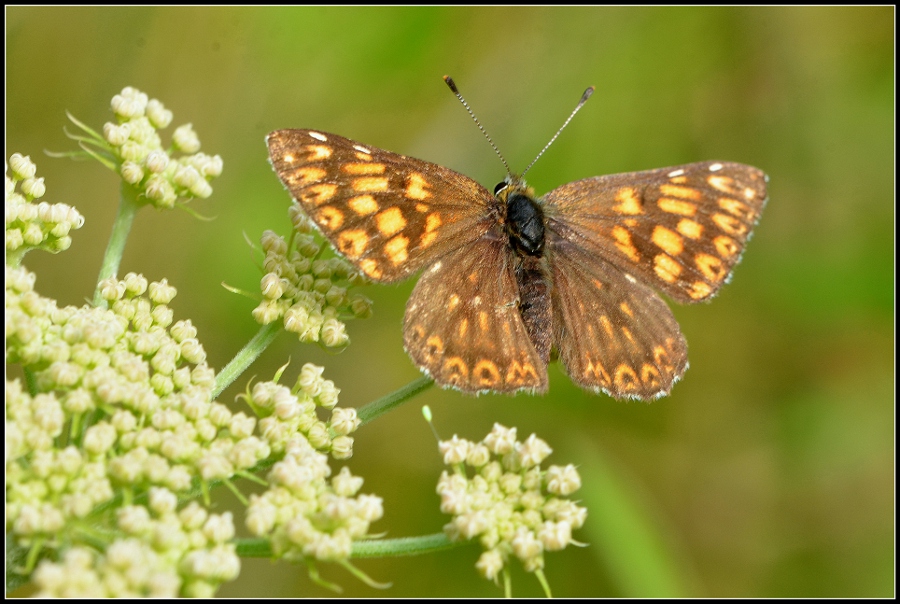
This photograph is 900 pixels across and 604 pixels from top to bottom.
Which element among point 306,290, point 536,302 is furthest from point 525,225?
point 306,290

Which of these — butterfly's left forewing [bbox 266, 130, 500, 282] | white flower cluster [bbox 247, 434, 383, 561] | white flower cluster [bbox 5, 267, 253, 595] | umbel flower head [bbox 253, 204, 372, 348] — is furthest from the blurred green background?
white flower cluster [bbox 247, 434, 383, 561]

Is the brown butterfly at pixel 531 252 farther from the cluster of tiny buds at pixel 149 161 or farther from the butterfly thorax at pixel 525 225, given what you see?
the cluster of tiny buds at pixel 149 161

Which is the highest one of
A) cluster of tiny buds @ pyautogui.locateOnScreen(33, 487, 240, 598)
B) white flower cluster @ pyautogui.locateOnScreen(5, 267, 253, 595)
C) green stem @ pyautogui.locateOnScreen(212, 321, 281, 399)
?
green stem @ pyautogui.locateOnScreen(212, 321, 281, 399)

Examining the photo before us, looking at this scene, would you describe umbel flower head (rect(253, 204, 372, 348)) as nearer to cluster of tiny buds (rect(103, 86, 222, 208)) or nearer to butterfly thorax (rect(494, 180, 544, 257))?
cluster of tiny buds (rect(103, 86, 222, 208))

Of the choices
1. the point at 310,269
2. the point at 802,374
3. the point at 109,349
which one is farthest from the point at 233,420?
the point at 802,374

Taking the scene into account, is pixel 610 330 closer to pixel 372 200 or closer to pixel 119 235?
pixel 372 200

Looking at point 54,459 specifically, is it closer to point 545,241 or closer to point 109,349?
point 109,349
